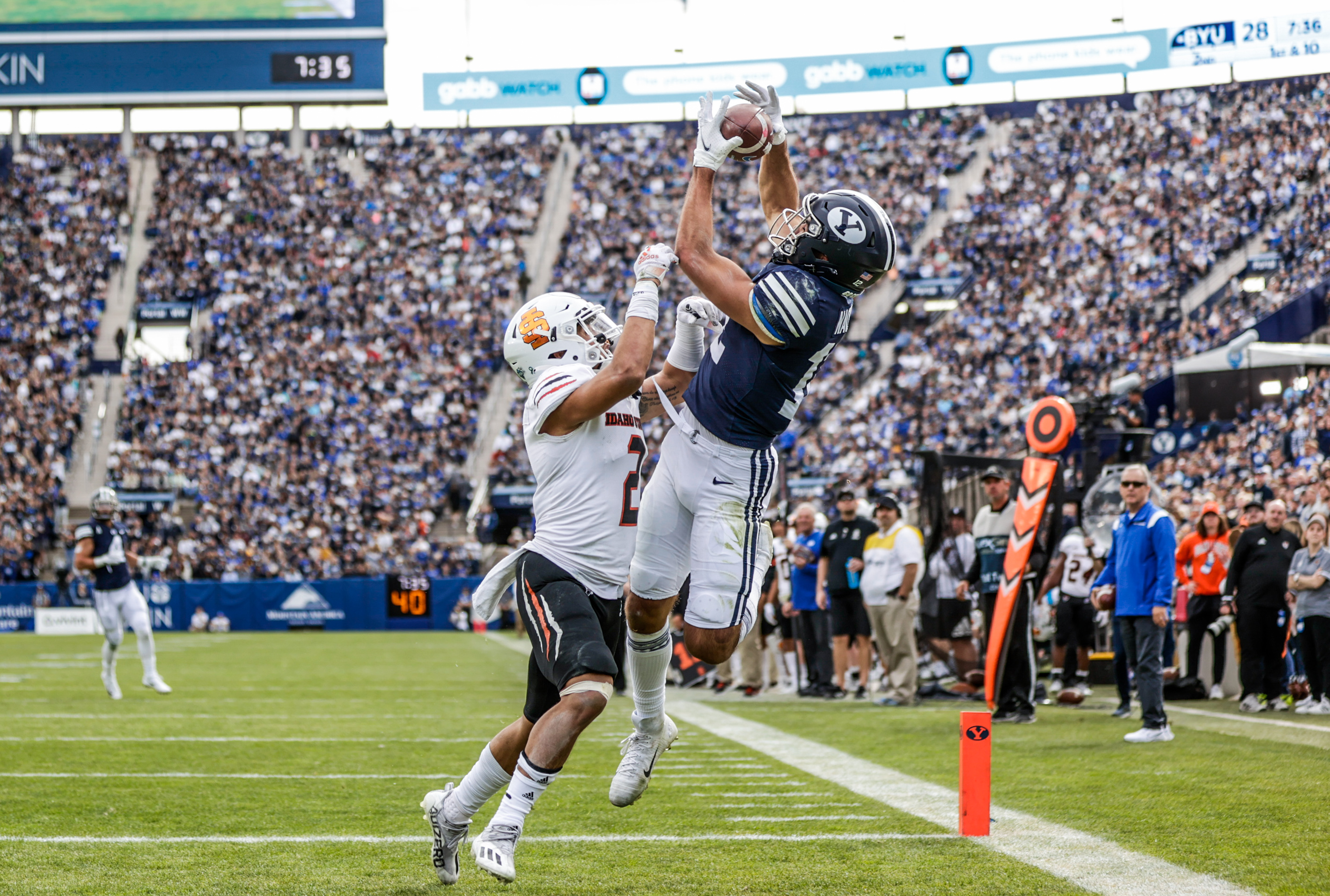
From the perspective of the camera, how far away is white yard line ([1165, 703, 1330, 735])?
9.81 meters

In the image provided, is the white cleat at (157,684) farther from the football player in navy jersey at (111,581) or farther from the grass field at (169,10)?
the grass field at (169,10)

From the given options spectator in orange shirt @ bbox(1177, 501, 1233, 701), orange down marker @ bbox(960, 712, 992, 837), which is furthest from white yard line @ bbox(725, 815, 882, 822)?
spectator in orange shirt @ bbox(1177, 501, 1233, 701)

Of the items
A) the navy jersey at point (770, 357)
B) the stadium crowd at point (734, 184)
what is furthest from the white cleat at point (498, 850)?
the stadium crowd at point (734, 184)

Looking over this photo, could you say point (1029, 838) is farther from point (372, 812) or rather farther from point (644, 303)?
point (372, 812)

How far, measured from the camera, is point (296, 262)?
36.8 metres

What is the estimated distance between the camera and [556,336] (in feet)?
16.2

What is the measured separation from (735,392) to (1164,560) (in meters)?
5.74

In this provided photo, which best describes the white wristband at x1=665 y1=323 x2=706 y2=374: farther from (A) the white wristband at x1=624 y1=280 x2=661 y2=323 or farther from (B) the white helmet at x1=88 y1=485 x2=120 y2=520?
(B) the white helmet at x1=88 y1=485 x2=120 y2=520

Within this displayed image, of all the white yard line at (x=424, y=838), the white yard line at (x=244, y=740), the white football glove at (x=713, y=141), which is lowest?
the white yard line at (x=244, y=740)

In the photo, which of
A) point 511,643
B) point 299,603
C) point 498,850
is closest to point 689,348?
point 498,850

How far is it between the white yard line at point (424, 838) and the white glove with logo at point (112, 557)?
7.77m

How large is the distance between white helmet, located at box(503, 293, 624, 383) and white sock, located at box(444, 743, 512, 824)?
142 cm

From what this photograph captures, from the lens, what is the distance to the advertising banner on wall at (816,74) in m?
37.3

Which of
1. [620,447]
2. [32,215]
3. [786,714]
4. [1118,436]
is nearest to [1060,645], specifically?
[1118,436]
